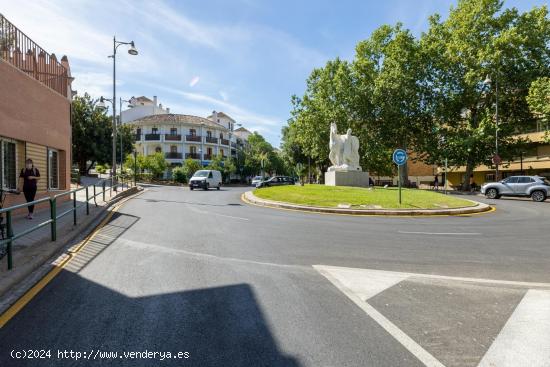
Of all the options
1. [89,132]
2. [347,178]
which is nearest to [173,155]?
[89,132]

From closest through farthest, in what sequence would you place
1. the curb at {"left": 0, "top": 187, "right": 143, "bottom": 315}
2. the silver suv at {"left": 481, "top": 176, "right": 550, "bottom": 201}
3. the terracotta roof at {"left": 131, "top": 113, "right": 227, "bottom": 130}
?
the curb at {"left": 0, "top": 187, "right": 143, "bottom": 315}, the silver suv at {"left": 481, "top": 176, "right": 550, "bottom": 201}, the terracotta roof at {"left": 131, "top": 113, "right": 227, "bottom": 130}

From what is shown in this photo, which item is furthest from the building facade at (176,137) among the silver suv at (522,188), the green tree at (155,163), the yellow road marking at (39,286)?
the yellow road marking at (39,286)

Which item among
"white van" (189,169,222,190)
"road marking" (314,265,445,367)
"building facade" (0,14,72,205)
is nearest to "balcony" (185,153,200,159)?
"white van" (189,169,222,190)

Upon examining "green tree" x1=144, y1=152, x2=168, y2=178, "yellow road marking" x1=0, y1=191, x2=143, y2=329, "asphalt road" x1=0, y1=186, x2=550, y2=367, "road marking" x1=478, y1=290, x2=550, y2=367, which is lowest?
"yellow road marking" x1=0, y1=191, x2=143, y2=329

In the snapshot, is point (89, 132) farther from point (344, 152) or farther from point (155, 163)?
point (344, 152)

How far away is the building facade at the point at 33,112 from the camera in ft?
37.2

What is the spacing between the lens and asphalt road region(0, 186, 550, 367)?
2875mm

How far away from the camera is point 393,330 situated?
3.26 meters

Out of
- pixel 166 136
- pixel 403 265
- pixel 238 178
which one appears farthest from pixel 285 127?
pixel 403 265

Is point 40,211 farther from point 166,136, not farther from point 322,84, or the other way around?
point 166,136

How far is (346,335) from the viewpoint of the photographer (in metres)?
3.14

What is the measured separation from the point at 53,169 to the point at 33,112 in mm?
3434

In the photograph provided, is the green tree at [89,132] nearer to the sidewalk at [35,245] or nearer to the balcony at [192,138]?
the balcony at [192,138]

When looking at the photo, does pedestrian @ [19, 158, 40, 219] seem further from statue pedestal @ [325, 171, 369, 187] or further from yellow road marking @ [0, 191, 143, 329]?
statue pedestal @ [325, 171, 369, 187]
